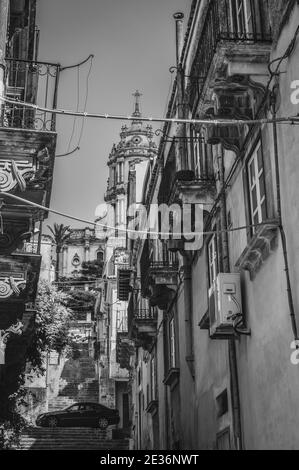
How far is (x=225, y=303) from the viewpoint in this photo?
11.4m

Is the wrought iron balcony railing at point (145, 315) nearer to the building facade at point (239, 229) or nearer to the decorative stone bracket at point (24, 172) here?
the building facade at point (239, 229)

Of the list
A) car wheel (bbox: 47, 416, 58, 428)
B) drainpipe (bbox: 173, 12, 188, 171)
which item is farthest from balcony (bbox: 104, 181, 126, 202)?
drainpipe (bbox: 173, 12, 188, 171)

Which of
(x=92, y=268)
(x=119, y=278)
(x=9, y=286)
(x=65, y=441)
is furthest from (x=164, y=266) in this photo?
(x=92, y=268)

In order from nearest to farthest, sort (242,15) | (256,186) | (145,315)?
1. (256,186)
2. (242,15)
3. (145,315)

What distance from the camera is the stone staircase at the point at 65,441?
28328 mm

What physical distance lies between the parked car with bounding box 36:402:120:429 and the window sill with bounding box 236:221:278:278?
23.8 m

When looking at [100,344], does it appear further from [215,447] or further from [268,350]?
[268,350]

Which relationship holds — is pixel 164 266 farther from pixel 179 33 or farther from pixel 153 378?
pixel 153 378

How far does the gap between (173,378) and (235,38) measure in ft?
35.2

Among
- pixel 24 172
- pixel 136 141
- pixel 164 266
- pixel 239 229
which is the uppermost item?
pixel 136 141

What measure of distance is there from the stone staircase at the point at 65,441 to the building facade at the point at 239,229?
38.5ft

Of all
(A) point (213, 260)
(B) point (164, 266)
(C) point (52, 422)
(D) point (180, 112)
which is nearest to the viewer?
(A) point (213, 260)

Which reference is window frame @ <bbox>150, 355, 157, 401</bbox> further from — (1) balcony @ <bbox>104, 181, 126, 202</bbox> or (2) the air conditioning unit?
(1) balcony @ <bbox>104, 181, 126, 202</bbox>

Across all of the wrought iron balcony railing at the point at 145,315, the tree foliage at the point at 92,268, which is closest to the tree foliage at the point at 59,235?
the tree foliage at the point at 92,268
